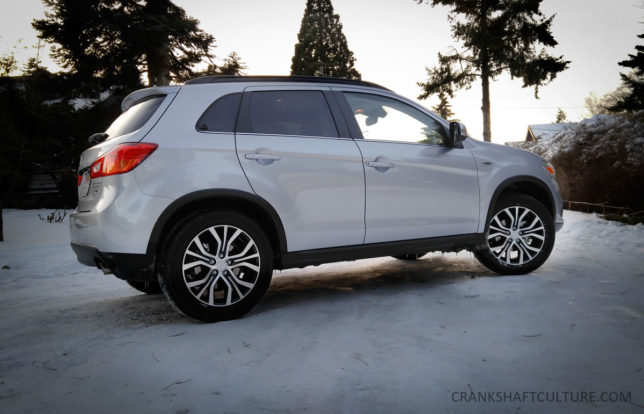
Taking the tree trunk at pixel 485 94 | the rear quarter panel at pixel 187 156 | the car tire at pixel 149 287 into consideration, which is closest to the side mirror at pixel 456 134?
the rear quarter panel at pixel 187 156

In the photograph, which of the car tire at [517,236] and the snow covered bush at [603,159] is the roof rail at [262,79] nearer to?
the car tire at [517,236]

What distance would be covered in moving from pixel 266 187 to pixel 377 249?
44.4 inches

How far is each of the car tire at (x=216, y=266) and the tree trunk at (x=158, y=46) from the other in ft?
52.2

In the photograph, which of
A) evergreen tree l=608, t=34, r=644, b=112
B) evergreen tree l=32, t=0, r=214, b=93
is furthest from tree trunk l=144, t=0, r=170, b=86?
evergreen tree l=608, t=34, r=644, b=112

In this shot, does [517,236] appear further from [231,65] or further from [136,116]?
[231,65]

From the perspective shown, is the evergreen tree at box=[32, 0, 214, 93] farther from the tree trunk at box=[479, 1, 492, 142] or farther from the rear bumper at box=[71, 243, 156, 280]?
the rear bumper at box=[71, 243, 156, 280]

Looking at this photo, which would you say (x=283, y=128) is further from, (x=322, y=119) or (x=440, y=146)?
(x=440, y=146)

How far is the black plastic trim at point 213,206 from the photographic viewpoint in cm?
299

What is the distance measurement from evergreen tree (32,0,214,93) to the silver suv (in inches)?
596

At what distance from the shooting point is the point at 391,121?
13.3ft

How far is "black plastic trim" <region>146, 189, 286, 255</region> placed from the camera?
2986 mm

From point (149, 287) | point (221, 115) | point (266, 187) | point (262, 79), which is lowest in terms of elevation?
point (149, 287)

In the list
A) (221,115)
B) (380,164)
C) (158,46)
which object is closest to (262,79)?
(221,115)

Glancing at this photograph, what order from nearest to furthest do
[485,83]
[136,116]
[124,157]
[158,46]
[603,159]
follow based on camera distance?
[124,157]
[136,116]
[603,159]
[158,46]
[485,83]
